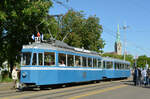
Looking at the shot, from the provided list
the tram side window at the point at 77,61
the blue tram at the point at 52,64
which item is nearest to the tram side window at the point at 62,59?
the blue tram at the point at 52,64

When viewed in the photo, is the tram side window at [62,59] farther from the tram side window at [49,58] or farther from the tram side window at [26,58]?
the tram side window at [26,58]

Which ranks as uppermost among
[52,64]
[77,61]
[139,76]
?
[77,61]

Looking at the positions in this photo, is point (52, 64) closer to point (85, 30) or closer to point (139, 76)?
point (139, 76)

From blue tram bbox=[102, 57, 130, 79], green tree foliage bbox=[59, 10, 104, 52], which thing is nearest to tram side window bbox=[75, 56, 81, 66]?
blue tram bbox=[102, 57, 130, 79]

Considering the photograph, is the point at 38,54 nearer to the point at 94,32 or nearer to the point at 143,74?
the point at 143,74

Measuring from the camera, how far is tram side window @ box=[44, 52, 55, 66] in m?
17.1

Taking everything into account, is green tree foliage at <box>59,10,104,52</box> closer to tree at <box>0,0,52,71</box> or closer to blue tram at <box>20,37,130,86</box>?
tree at <box>0,0,52,71</box>

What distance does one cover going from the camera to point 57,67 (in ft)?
57.7

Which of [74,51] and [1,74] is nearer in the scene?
[74,51]

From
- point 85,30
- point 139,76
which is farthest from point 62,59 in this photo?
point 85,30

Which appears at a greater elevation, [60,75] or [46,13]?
[46,13]

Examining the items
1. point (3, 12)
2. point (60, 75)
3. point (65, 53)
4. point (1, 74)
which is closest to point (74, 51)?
point (65, 53)

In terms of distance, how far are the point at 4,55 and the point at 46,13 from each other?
649 cm

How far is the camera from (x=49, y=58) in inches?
683
